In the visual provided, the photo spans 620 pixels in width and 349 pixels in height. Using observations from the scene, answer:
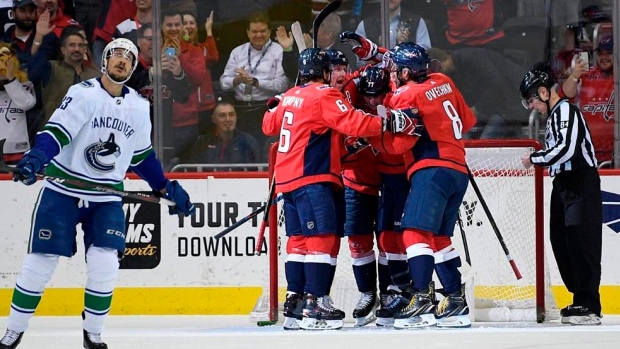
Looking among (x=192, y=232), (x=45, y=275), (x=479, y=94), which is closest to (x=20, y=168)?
(x=45, y=275)

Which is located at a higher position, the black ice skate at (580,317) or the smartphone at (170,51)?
the smartphone at (170,51)

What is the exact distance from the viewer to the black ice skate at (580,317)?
6.73 metres

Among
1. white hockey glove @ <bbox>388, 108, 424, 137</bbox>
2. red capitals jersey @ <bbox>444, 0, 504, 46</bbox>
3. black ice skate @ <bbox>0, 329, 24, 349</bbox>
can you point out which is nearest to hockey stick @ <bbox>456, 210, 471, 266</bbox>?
white hockey glove @ <bbox>388, 108, 424, 137</bbox>

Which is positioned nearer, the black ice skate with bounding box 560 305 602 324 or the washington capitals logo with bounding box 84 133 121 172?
the washington capitals logo with bounding box 84 133 121 172

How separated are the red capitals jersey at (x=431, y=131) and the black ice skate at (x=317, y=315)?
78cm

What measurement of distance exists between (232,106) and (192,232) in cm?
95

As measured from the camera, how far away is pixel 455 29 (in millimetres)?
8336

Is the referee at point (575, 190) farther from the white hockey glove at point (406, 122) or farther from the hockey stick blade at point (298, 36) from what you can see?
the hockey stick blade at point (298, 36)

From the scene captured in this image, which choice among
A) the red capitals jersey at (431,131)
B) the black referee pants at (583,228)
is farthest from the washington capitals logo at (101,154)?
the black referee pants at (583,228)

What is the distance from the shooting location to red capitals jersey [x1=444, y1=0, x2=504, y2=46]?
328 inches

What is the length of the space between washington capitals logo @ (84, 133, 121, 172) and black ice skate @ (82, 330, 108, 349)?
0.70 metres

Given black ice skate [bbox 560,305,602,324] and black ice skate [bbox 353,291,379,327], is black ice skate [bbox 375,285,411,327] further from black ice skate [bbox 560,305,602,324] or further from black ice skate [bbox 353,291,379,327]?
black ice skate [bbox 560,305,602,324]

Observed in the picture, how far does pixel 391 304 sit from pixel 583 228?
1.13 m

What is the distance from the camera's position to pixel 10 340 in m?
5.30
